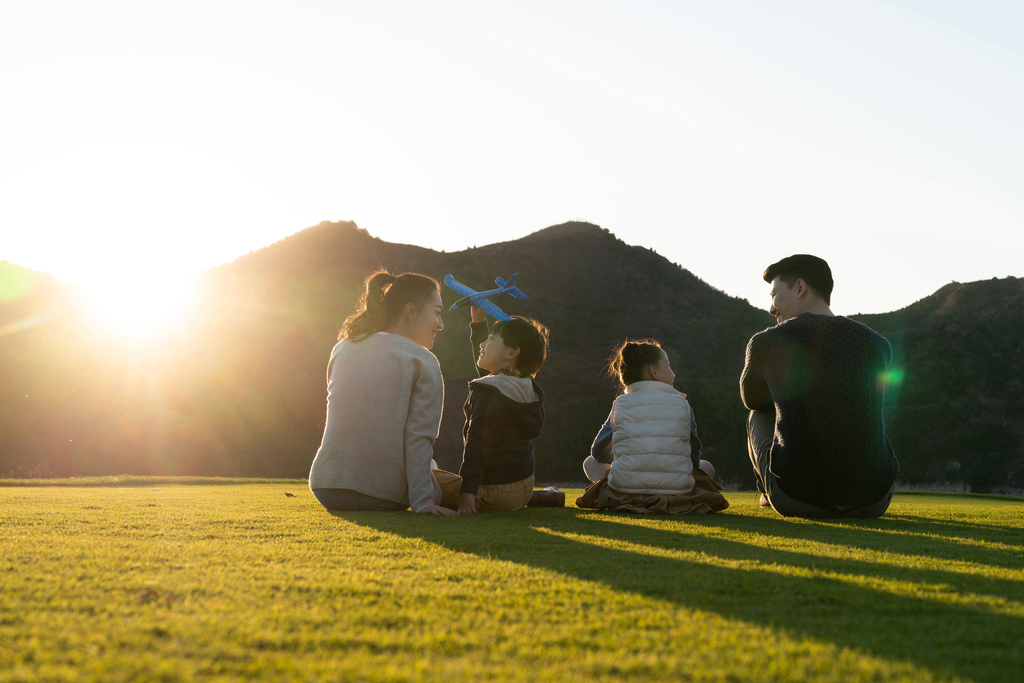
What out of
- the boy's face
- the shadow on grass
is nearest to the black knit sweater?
the shadow on grass

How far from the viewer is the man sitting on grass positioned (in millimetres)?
3799

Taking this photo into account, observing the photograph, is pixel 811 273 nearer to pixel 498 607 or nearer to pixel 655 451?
pixel 655 451

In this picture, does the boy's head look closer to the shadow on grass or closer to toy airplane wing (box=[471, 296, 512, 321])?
toy airplane wing (box=[471, 296, 512, 321])

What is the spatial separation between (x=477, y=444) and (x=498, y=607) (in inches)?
104

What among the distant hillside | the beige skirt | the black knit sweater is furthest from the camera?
the distant hillside

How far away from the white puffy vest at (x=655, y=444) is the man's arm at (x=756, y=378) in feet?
1.44

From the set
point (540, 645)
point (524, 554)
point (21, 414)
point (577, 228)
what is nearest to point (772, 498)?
point (524, 554)

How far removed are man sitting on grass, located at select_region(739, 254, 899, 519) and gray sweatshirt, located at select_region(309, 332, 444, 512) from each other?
208 cm

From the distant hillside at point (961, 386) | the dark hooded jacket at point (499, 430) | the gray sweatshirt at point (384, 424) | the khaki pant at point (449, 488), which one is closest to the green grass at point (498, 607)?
the gray sweatshirt at point (384, 424)

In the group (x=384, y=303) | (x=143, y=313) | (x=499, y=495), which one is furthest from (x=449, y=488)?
(x=143, y=313)

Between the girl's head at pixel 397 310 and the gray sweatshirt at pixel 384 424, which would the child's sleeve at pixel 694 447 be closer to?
the gray sweatshirt at pixel 384 424

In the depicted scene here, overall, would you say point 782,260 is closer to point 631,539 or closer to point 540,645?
point 631,539

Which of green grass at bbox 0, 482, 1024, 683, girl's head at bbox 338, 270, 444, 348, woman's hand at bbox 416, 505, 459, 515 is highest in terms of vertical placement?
girl's head at bbox 338, 270, 444, 348

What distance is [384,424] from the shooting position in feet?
13.1
